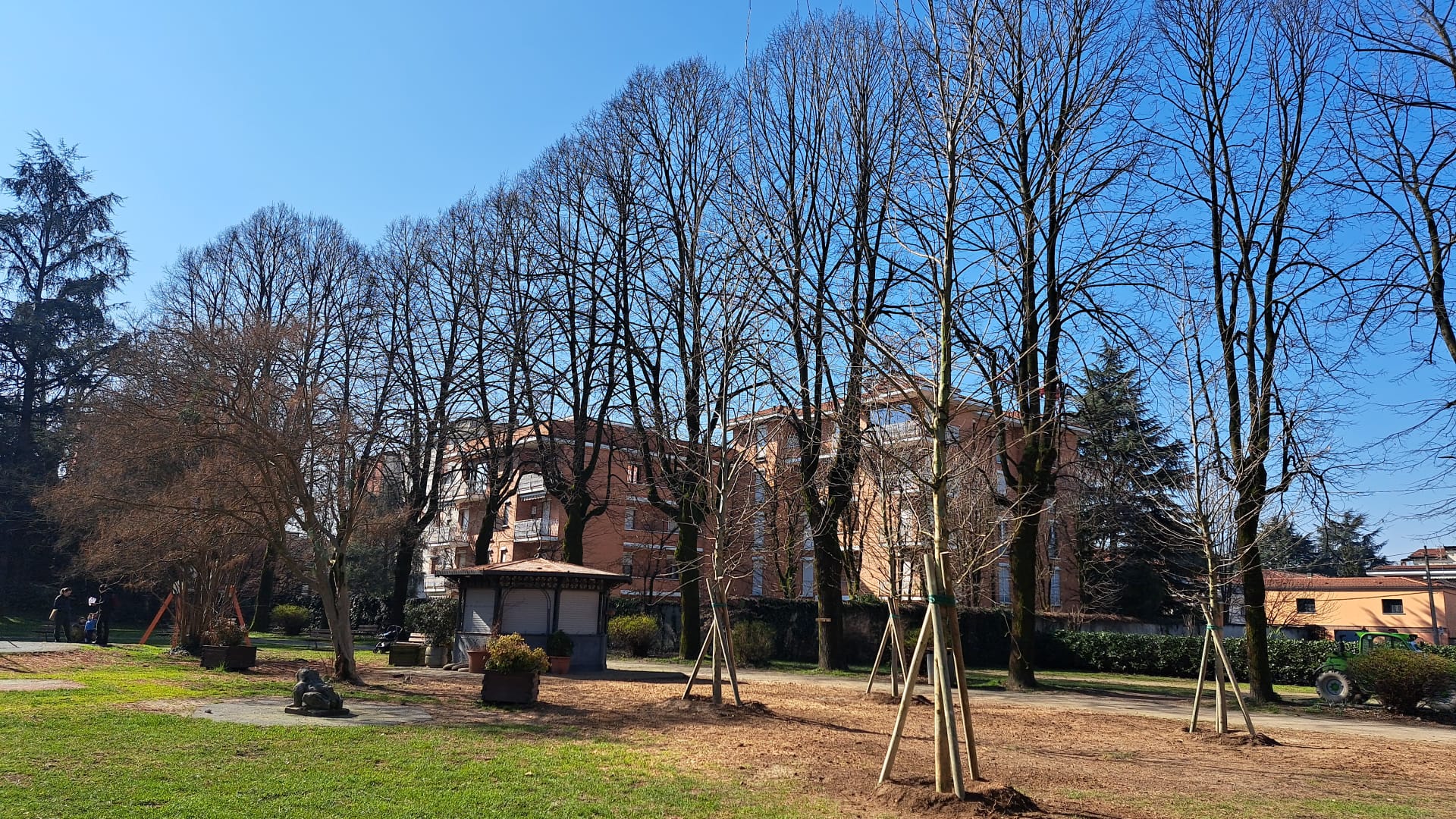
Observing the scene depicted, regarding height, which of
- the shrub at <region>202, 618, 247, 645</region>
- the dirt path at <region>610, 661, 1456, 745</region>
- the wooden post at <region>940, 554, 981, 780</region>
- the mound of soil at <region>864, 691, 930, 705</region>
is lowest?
the dirt path at <region>610, 661, 1456, 745</region>

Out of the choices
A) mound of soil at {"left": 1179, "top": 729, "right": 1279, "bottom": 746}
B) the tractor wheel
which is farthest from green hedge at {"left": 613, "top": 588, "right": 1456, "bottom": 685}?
→ mound of soil at {"left": 1179, "top": 729, "right": 1279, "bottom": 746}

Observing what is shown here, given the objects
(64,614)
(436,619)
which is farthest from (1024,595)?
(64,614)

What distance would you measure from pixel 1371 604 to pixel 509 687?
4822cm

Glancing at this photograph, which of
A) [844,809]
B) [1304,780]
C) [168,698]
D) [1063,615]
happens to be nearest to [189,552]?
[168,698]

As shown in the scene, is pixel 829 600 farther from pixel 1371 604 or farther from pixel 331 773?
pixel 1371 604

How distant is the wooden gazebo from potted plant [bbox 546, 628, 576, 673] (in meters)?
0.28

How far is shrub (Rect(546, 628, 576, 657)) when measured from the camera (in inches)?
798

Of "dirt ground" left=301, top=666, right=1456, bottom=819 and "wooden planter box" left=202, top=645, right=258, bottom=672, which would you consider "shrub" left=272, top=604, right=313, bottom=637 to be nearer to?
"wooden planter box" left=202, top=645, right=258, bottom=672

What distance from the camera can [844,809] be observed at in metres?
7.04

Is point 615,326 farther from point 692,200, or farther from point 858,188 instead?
point 858,188

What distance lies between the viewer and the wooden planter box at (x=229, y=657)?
16953 mm

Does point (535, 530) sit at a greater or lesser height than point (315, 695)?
greater

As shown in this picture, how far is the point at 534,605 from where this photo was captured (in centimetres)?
2102

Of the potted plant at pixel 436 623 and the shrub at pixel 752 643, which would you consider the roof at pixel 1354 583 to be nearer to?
the shrub at pixel 752 643
